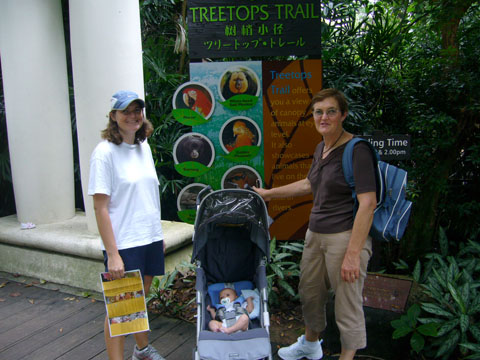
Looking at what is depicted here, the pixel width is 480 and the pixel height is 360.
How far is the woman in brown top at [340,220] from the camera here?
232cm

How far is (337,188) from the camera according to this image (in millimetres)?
2459

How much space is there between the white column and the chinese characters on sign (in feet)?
6.83

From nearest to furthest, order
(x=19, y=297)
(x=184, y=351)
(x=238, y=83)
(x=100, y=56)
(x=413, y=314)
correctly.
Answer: (x=413, y=314) → (x=184, y=351) → (x=238, y=83) → (x=100, y=56) → (x=19, y=297)

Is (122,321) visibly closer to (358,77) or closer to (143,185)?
(143,185)

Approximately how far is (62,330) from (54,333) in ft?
0.22

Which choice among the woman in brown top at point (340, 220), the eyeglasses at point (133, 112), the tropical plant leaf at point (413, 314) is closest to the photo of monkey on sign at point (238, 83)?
the woman in brown top at point (340, 220)

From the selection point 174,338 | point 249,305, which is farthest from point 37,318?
point 249,305

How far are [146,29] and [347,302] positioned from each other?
5.26 meters

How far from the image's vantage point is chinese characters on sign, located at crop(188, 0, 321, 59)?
12.0 feet

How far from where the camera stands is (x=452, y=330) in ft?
8.98

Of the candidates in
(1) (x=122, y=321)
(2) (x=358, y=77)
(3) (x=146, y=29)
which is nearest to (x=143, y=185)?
(1) (x=122, y=321)

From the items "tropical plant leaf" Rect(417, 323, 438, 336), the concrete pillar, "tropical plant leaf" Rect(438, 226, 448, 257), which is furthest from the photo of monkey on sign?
"tropical plant leaf" Rect(417, 323, 438, 336)

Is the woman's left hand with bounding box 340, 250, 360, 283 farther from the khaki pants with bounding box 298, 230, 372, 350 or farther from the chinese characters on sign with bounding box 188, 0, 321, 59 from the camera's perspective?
the chinese characters on sign with bounding box 188, 0, 321, 59

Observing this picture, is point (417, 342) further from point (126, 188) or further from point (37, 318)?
point (37, 318)
